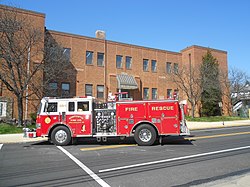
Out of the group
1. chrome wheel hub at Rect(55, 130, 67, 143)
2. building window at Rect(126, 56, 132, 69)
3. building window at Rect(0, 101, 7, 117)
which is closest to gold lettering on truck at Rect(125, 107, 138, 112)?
chrome wheel hub at Rect(55, 130, 67, 143)

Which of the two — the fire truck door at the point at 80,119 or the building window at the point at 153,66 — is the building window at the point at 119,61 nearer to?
the building window at the point at 153,66

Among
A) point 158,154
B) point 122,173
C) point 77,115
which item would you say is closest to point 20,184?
point 122,173

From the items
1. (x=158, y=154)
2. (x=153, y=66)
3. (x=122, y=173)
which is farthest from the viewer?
(x=153, y=66)

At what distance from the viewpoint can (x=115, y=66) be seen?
2983 cm

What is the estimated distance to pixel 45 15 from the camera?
23375 mm

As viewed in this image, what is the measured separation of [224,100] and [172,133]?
2851cm

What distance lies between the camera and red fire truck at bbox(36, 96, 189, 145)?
11234 millimetres

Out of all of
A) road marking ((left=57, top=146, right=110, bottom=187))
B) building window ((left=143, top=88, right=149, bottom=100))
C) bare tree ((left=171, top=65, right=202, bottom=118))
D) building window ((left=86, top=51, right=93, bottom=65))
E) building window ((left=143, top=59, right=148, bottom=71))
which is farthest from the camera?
building window ((left=143, top=59, right=148, bottom=71))

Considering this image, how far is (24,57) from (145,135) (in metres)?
13.8

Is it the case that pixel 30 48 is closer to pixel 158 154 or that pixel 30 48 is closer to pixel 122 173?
pixel 158 154

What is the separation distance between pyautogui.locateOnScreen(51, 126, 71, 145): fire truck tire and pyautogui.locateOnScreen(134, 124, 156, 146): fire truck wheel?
3.34 metres

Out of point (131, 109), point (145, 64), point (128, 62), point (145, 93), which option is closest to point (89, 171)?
point (131, 109)

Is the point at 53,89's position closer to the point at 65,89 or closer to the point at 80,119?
the point at 65,89

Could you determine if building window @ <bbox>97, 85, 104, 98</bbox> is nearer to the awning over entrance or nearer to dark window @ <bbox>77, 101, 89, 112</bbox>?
the awning over entrance
